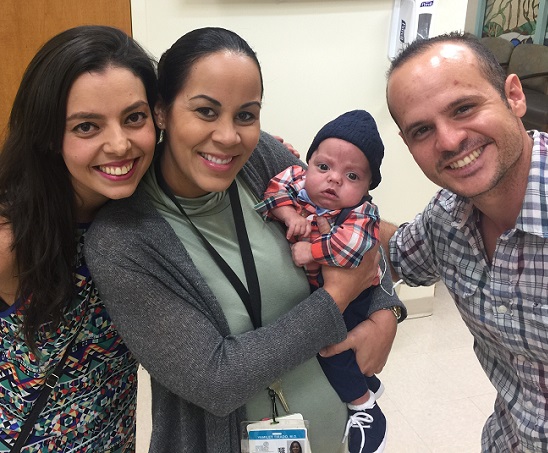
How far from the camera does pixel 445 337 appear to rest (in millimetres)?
3285

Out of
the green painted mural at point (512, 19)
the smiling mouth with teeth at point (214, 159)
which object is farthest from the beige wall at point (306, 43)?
the green painted mural at point (512, 19)

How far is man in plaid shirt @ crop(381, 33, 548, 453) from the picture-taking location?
4.09 ft

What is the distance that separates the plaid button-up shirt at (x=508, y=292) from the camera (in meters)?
1.24

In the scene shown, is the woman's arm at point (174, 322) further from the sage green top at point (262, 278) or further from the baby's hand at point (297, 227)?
the baby's hand at point (297, 227)

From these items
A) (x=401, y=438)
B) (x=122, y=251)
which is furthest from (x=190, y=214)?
(x=401, y=438)

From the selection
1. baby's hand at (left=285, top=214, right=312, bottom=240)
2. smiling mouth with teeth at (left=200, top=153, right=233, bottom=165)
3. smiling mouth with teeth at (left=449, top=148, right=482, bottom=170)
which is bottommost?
baby's hand at (left=285, top=214, right=312, bottom=240)

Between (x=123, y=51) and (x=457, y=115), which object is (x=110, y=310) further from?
(x=457, y=115)

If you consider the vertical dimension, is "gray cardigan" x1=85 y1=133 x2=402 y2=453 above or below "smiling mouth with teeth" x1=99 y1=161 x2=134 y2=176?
below

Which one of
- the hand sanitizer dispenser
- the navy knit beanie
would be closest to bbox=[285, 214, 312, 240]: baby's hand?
the navy knit beanie

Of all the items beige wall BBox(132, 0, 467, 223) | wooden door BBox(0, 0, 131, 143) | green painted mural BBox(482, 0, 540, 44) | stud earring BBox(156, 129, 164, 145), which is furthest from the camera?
green painted mural BBox(482, 0, 540, 44)

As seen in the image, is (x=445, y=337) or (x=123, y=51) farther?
(x=445, y=337)

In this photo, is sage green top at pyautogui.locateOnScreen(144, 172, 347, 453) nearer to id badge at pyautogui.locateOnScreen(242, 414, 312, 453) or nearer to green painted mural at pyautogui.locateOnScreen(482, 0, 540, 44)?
id badge at pyautogui.locateOnScreen(242, 414, 312, 453)

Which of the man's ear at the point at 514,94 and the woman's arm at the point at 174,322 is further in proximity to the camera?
the man's ear at the point at 514,94

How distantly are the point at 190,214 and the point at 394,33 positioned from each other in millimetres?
2010
